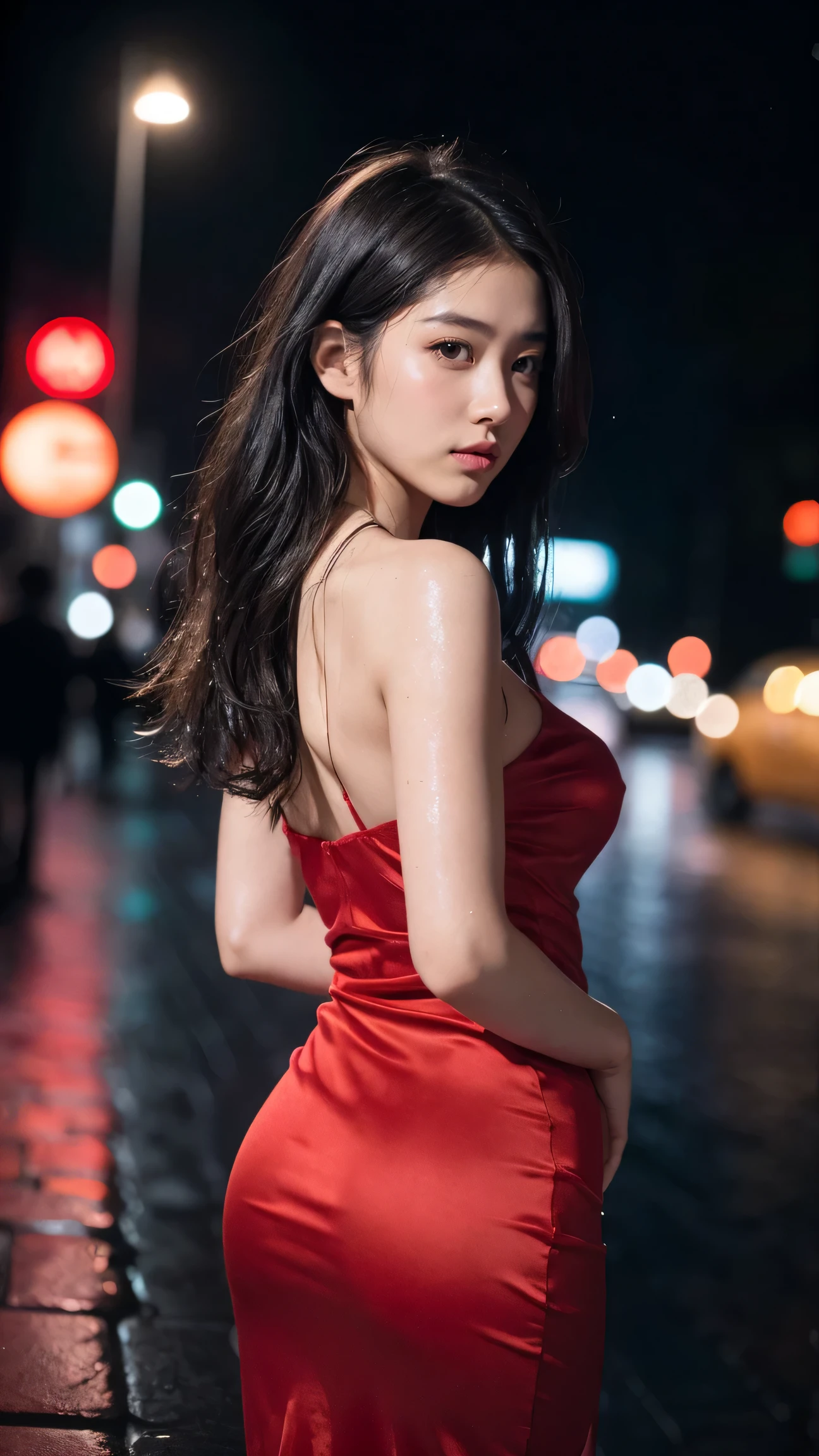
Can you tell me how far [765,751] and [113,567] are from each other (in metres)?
20.6

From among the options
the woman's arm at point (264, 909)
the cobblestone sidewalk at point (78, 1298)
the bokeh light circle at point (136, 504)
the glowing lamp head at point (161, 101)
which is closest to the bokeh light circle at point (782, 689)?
the glowing lamp head at point (161, 101)

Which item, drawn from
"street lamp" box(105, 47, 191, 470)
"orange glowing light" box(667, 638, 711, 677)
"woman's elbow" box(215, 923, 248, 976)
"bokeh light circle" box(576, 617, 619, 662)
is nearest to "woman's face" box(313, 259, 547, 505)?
"woman's elbow" box(215, 923, 248, 976)

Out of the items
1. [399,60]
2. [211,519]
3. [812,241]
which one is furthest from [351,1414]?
[812,241]

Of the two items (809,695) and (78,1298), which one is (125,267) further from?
(78,1298)

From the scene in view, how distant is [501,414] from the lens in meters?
1.48

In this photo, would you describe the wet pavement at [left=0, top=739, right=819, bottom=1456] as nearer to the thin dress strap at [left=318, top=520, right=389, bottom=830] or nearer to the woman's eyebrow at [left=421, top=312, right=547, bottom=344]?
the thin dress strap at [left=318, top=520, right=389, bottom=830]

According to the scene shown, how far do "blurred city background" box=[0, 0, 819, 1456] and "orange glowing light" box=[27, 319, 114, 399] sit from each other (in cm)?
4

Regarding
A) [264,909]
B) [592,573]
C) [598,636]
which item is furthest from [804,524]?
[592,573]

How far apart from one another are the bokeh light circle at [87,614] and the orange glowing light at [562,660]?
57.6 ft

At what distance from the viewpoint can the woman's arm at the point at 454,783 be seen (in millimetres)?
1262

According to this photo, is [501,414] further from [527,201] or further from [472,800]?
[472,800]

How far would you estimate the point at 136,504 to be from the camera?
59.5 feet

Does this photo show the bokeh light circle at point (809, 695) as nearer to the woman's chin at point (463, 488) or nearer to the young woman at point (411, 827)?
the young woman at point (411, 827)

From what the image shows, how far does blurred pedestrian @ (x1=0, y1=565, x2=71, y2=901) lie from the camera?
28.0 ft
